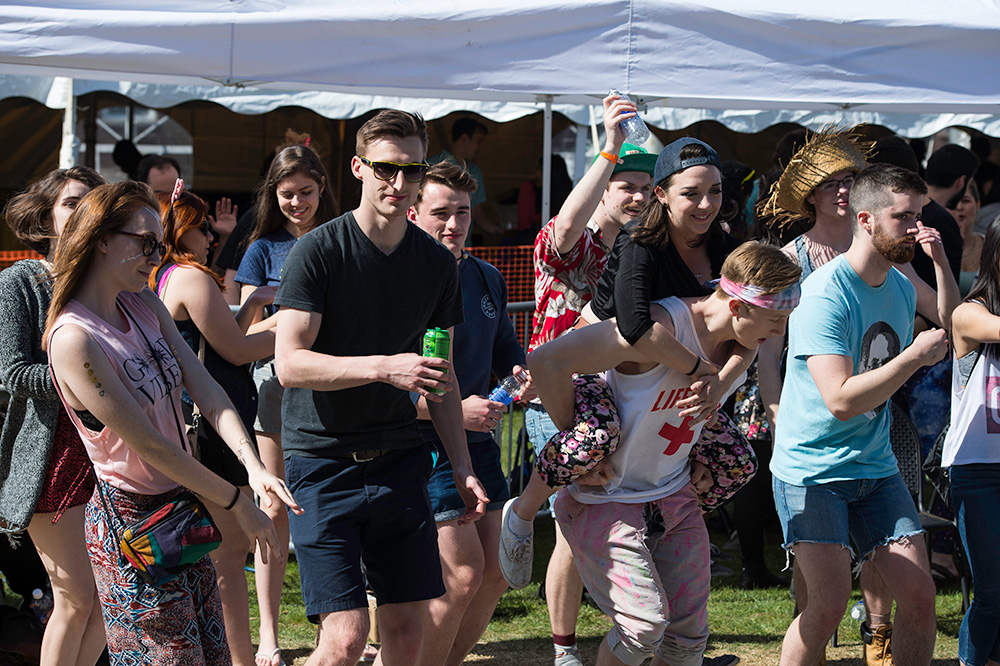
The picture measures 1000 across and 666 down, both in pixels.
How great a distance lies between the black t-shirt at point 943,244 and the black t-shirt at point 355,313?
3.09 meters

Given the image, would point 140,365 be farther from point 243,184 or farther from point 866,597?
point 243,184

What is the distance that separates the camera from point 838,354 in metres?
3.65

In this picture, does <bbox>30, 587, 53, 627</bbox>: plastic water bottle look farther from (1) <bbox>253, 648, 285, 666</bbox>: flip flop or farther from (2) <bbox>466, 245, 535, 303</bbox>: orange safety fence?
(2) <bbox>466, 245, 535, 303</bbox>: orange safety fence

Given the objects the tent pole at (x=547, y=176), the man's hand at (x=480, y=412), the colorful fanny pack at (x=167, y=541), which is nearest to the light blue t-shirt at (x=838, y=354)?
the man's hand at (x=480, y=412)

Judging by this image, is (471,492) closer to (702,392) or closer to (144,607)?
(702,392)

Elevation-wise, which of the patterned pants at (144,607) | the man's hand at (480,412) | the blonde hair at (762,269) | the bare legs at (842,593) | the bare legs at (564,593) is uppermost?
the blonde hair at (762,269)

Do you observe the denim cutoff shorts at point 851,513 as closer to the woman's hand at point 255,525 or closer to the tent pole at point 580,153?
the woman's hand at point 255,525

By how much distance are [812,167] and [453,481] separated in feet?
6.81

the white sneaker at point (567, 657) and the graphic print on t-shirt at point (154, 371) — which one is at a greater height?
the graphic print on t-shirt at point (154, 371)

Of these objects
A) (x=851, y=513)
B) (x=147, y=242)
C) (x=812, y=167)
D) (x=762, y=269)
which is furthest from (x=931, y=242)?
(x=147, y=242)

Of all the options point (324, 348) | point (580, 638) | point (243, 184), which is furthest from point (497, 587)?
point (243, 184)

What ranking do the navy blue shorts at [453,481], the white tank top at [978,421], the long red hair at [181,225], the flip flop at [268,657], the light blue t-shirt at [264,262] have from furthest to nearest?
the light blue t-shirt at [264,262] → the flip flop at [268,657] → the long red hair at [181,225] → the navy blue shorts at [453,481] → the white tank top at [978,421]

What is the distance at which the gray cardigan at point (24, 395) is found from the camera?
134 inches

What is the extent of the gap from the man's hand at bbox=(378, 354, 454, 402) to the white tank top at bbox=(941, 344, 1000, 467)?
2.04 metres
